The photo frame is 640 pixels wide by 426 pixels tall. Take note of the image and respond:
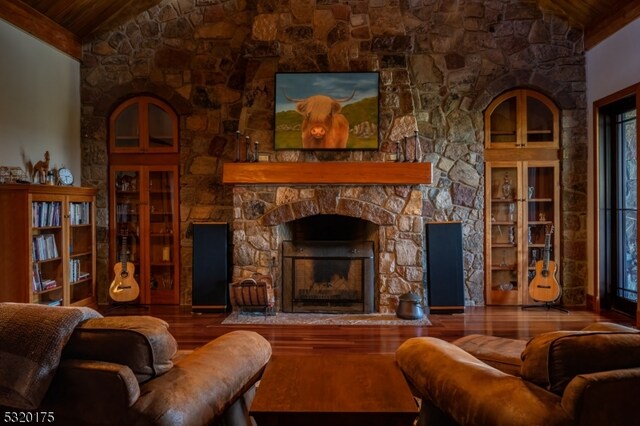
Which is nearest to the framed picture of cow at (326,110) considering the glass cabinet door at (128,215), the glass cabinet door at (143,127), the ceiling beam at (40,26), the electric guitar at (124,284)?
the glass cabinet door at (143,127)

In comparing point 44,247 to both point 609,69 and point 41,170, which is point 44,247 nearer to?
point 41,170

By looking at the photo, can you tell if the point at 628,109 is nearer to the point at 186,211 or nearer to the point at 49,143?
the point at 186,211

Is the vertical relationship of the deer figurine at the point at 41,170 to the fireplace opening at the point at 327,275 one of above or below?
above

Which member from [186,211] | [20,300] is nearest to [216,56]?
[186,211]

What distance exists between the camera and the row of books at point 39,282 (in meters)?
4.81

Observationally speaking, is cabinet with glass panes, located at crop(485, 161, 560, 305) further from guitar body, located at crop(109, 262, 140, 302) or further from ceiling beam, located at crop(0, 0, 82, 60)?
ceiling beam, located at crop(0, 0, 82, 60)

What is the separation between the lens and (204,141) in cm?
606

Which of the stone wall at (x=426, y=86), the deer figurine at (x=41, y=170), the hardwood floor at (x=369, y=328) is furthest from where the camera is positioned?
the stone wall at (x=426, y=86)

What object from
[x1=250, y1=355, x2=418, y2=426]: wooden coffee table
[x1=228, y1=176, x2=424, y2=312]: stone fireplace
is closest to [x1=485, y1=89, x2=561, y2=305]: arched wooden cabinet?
[x1=228, y1=176, x2=424, y2=312]: stone fireplace

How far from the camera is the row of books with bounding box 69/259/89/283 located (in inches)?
215

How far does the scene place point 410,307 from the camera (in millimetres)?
5234

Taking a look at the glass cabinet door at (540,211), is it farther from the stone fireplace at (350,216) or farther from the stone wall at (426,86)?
the stone fireplace at (350,216)

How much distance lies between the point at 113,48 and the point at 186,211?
2.13 meters

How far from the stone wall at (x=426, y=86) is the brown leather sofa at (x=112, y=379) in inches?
171
